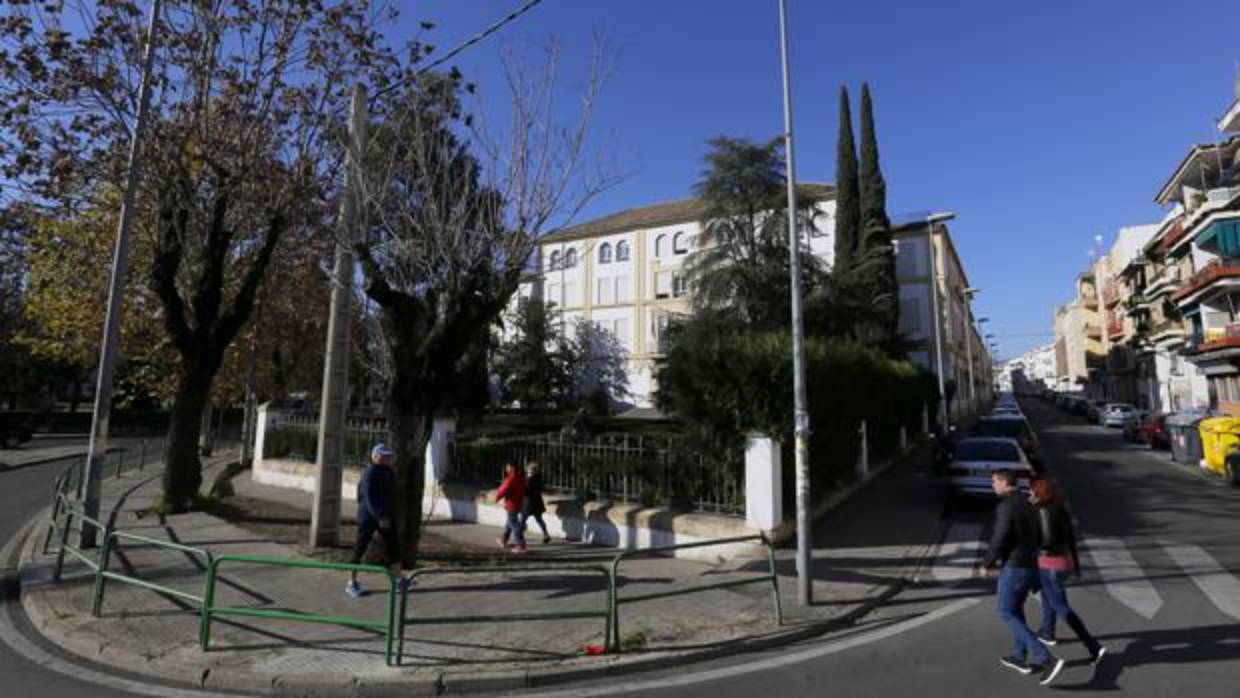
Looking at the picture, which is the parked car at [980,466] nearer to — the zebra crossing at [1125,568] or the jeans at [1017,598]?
the zebra crossing at [1125,568]

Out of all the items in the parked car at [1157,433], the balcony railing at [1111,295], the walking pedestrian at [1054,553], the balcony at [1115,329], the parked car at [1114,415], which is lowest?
the walking pedestrian at [1054,553]

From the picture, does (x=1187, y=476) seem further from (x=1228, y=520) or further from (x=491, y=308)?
(x=491, y=308)

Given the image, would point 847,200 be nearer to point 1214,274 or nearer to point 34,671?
point 1214,274

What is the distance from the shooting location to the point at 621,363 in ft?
149

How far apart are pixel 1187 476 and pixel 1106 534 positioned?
978 cm

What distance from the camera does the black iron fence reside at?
10.2m

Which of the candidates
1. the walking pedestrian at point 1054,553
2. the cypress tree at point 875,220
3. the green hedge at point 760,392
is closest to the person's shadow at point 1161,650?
the walking pedestrian at point 1054,553

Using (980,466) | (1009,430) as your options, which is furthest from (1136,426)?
(980,466)

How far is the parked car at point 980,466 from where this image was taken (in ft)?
41.0

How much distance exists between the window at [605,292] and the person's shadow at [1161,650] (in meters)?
41.3

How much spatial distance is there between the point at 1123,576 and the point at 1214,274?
3275 centimetres

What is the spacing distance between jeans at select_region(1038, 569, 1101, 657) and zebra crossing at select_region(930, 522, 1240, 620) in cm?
183

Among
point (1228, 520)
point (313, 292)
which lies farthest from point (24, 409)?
point (1228, 520)

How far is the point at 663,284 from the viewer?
146ft
